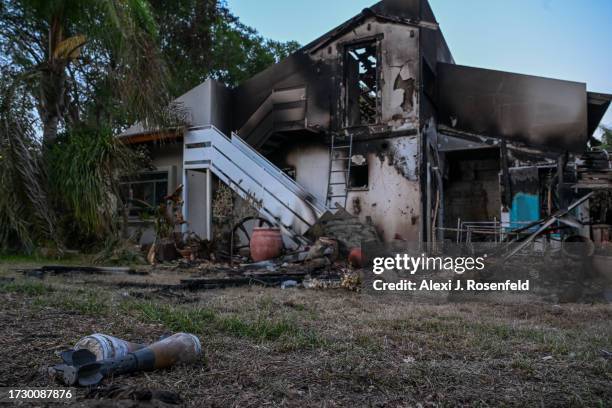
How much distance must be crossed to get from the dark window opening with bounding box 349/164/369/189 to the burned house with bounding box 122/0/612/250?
3 cm

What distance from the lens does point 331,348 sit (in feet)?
9.21

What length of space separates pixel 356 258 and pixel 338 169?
3892 mm

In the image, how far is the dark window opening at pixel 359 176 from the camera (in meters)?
11.6

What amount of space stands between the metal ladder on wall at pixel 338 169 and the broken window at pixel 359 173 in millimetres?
150

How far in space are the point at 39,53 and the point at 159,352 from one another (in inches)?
395

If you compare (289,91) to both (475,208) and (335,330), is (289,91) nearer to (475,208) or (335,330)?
(475,208)

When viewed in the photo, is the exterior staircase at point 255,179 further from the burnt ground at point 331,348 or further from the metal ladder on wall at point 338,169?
the burnt ground at point 331,348

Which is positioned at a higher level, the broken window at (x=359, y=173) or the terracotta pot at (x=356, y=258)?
the broken window at (x=359, y=173)

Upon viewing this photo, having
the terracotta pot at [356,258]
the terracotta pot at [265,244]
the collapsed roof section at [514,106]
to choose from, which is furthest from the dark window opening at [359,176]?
the terracotta pot at [356,258]

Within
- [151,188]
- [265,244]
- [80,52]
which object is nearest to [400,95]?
[265,244]

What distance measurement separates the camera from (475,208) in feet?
43.4

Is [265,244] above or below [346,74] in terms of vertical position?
below

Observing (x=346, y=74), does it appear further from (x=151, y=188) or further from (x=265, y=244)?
(x=151, y=188)

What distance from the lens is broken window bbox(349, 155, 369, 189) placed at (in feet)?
37.6
